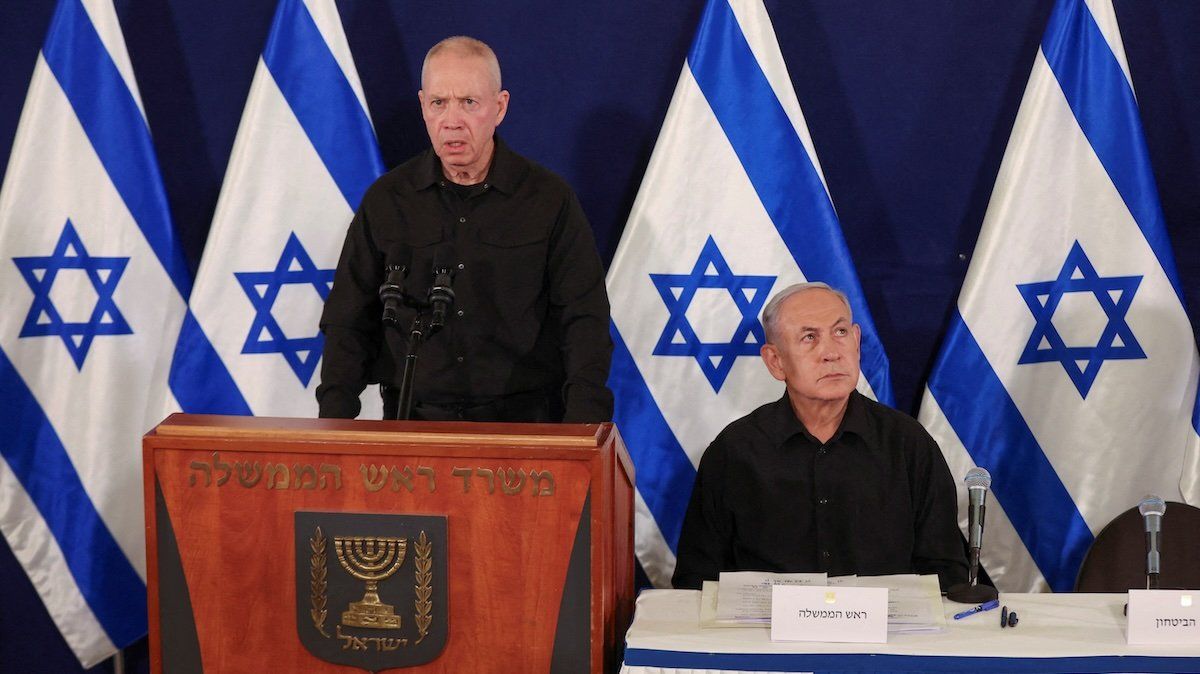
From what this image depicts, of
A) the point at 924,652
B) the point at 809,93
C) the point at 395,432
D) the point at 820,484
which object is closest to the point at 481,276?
the point at 820,484

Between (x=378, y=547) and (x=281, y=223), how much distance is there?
5.83 feet

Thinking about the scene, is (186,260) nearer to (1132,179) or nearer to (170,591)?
(170,591)

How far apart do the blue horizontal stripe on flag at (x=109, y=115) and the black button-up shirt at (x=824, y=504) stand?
5.70ft

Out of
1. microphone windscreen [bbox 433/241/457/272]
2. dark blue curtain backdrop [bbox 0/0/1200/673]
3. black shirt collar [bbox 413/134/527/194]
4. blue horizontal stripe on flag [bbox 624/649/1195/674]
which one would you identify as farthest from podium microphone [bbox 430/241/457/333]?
dark blue curtain backdrop [bbox 0/0/1200/673]

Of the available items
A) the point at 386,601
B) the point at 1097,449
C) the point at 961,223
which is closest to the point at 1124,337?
the point at 1097,449

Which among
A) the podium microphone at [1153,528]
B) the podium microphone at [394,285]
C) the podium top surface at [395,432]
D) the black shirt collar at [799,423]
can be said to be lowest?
the podium microphone at [1153,528]

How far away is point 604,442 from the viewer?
6.54 feet

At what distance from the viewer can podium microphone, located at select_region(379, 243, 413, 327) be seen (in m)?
2.45

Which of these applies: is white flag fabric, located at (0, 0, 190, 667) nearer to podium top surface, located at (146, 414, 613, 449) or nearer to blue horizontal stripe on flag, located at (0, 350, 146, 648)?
blue horizontal stripe on flag, located at (0, 350, 146, 648)

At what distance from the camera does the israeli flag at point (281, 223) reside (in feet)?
11.6

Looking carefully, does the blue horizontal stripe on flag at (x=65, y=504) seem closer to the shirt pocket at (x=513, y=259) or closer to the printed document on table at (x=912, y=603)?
the shirt pocket at (x=513, y=259)

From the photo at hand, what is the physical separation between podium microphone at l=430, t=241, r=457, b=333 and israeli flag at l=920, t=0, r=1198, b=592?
167 cm

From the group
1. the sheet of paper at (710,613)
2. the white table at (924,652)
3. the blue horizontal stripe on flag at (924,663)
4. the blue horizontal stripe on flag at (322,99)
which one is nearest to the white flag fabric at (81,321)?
the blue horizontal stripe on flag at (322,99)

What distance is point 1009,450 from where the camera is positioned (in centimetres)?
361
